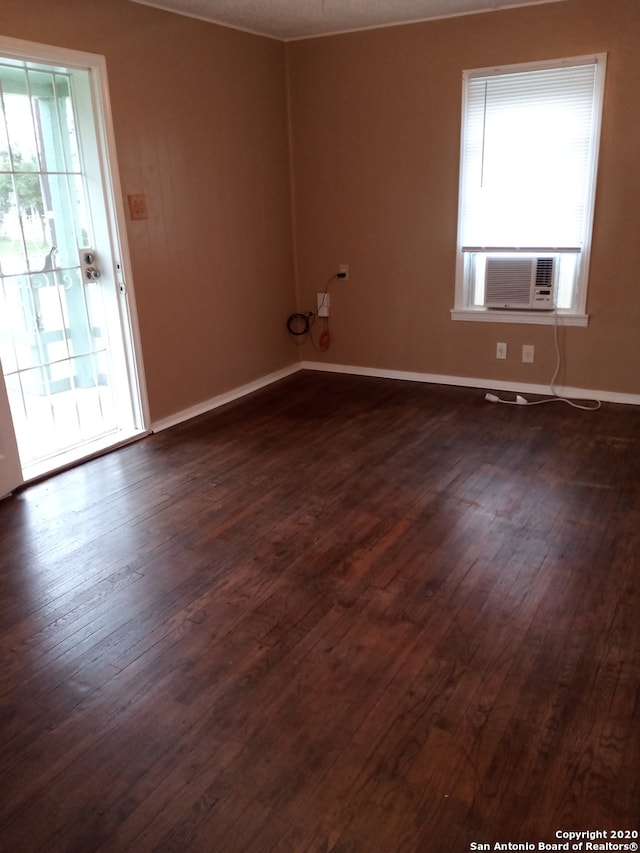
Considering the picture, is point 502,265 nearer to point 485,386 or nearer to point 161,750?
point 485,386

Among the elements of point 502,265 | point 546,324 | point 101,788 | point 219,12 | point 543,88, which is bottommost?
point 101,788

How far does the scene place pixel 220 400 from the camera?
4773 millimetres

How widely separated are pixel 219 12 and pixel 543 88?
2.06 meters

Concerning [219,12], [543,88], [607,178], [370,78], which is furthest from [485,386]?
[219,12]

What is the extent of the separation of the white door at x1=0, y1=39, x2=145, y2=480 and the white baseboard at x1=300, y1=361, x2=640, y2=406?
190cm

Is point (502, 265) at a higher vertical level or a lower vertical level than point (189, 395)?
higher

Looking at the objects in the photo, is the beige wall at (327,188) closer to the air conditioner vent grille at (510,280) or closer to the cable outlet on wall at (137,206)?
the cable outlet on wall at (137,206)

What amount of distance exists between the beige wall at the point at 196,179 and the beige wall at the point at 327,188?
0.01m

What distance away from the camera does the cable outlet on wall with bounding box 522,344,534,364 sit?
462cm

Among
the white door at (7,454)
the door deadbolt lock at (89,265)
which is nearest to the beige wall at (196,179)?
the door deadbolt lock at (89,265)

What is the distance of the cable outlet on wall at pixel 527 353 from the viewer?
462 centimetres

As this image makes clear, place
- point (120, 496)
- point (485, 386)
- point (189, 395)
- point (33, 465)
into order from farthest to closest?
point (485, 386) → point (189, 395) → point (33, 465) → point (120, 496)

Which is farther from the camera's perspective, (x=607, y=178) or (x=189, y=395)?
(x=189, y=395)

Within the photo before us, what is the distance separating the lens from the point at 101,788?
5.47 feet
